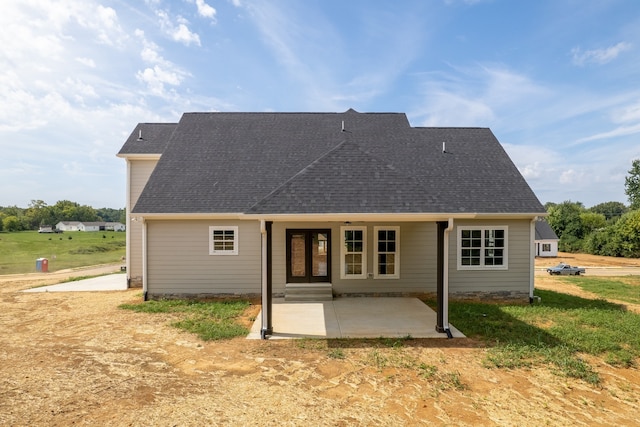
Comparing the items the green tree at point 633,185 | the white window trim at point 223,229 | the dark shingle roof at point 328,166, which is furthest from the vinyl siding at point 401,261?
the green tree at point 633,185

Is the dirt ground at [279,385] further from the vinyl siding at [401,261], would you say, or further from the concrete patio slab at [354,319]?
the vinyl siding at [401,261]

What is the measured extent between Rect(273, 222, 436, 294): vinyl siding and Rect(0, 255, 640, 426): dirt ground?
3.75 m

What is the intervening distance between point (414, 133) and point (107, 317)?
1300 centimetres

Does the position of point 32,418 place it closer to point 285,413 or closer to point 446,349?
point 285,413

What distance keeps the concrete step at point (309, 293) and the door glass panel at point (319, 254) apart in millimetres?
472

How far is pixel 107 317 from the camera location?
881 cm

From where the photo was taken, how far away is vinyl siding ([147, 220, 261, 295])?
10766mm

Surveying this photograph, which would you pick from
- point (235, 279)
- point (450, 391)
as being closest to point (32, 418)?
point (450, 391)

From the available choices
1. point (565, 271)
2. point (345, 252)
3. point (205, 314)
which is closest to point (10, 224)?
point (205, 314)

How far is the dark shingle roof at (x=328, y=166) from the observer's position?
24.8 ft

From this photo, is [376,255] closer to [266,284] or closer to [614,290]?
[266,284]

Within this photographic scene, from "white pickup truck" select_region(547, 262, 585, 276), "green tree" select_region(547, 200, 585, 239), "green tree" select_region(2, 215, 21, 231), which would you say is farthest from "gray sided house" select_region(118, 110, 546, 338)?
"green tree" select_region(2, 215, 21, 231)

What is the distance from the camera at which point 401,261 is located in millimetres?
10867

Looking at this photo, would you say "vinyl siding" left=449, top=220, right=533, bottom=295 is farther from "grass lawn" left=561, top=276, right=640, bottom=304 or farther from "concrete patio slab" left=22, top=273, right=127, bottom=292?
"concrete patio slab" left=22, top=273, right=127, bottom=292
